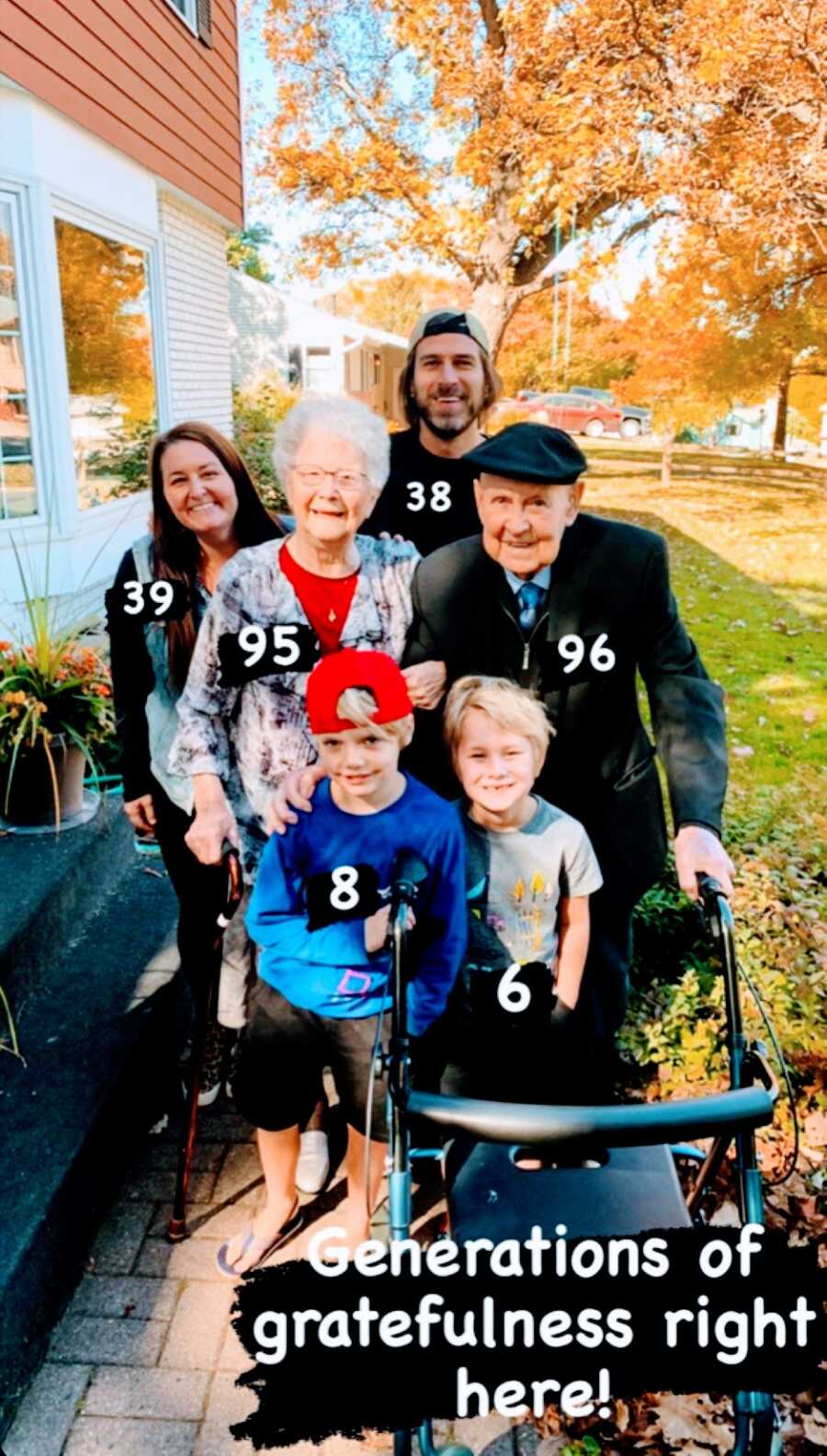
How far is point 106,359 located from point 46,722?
206 inches

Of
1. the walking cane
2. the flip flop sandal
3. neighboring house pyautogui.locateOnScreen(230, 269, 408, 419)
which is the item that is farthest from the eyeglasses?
neighboring house pyautogui.locateOnScreen(230, 269, 408, 419)

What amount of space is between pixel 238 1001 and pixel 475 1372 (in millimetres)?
1520

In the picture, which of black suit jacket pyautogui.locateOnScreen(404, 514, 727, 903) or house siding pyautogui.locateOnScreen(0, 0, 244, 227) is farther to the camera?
house siding pyautogui.locateOnScreen(0, 0, 244, 227)

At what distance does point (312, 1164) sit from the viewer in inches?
119

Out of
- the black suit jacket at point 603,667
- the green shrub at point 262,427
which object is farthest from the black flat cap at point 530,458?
the green shrub at point 262,427

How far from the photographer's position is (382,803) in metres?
2.31

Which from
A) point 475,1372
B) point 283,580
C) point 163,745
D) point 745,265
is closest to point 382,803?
point 283,580

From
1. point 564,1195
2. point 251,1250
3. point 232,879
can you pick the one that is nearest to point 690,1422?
point 564,1195

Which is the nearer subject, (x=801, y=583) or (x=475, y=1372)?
(x=475, y=1372)

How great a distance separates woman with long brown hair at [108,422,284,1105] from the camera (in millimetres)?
2771

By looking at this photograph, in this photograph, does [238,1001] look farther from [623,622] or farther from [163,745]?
[623,622]

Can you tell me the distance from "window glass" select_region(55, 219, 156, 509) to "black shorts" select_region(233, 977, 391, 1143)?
580 centimetres

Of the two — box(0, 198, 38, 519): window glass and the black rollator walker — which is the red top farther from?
box(0, 198, 38, 519): window glass

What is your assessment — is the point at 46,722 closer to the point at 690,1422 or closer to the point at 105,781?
the point at 105,781
